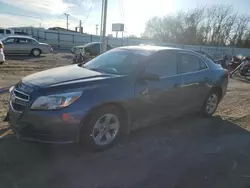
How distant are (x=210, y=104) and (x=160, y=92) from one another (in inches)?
81.5

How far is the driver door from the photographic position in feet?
13.7

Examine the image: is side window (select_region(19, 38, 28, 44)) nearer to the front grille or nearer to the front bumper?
the front grille

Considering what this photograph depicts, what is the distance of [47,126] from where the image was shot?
3295 mm

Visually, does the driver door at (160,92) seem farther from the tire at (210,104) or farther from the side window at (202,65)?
the tire at (210,104)

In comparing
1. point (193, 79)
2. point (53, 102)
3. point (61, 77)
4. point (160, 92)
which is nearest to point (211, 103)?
point (193, 79)

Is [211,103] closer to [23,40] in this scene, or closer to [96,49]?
[96,49]

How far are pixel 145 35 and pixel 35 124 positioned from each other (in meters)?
64.5

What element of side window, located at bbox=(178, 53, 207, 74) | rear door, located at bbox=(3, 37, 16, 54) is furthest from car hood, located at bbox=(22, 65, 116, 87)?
rear door, located at bbox=(3, 37, 16, 54)

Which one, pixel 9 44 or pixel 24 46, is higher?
pixel 9 44

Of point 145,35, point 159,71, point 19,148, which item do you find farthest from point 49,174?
point 145,35

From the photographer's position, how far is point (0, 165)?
10.9ft

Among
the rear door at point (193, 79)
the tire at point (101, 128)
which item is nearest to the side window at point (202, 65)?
the rear door at point (193, 79)

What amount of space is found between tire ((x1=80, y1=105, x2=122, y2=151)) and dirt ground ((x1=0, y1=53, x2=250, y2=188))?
0.53 feet

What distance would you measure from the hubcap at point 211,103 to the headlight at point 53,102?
362cm
